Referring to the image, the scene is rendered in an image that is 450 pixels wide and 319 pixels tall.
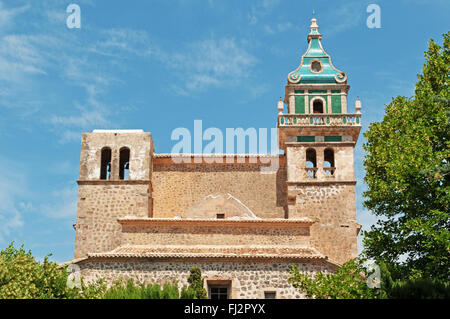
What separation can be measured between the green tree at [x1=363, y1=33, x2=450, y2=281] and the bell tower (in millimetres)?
5254

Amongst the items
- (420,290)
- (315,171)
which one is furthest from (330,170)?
(420,290)

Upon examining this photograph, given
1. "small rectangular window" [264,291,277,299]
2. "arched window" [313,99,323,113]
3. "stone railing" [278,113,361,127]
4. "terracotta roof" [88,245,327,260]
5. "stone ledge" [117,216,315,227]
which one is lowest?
"small rectangular window" [264,291,277,299]

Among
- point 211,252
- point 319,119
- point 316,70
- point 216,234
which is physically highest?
point 316,70

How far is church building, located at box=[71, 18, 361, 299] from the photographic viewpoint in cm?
2902

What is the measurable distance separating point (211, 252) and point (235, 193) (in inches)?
301

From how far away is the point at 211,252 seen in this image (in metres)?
26.9

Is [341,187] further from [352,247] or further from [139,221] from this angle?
[139,221]

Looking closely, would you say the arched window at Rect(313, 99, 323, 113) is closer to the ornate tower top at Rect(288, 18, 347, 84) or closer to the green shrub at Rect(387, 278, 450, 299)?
the ornate tower top at Rect(288, 18, 347, 84)

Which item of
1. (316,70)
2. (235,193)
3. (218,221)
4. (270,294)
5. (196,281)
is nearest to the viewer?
(196,281)

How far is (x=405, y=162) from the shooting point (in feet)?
77.5

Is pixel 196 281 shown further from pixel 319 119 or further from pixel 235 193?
pixel 319 119

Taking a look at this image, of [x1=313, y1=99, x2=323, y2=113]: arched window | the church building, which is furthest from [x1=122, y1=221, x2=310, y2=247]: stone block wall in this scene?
[x1=313, y1=99, x2=323, y2=113]: arched window

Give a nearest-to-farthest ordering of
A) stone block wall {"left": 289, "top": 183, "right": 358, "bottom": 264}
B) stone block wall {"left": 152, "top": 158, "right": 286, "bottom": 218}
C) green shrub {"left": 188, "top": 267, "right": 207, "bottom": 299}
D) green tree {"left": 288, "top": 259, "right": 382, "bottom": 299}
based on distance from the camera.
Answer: green tree {"left": 288, "top": 259, "right": 382, "bottom": 299} → green shrub {"left": 188, "top": 267, "right": 207, "bottom": 299} → stone block wall {"left": 289, "top": 183, "right": 358, "bottom": 264} → stone block wall {"left": 152, "top": 158, "right": 286, "bottom": 218}

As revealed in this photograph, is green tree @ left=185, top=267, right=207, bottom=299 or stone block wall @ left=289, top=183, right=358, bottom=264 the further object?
stone block wall @ left=289, top=183, right=358, bottom=264
